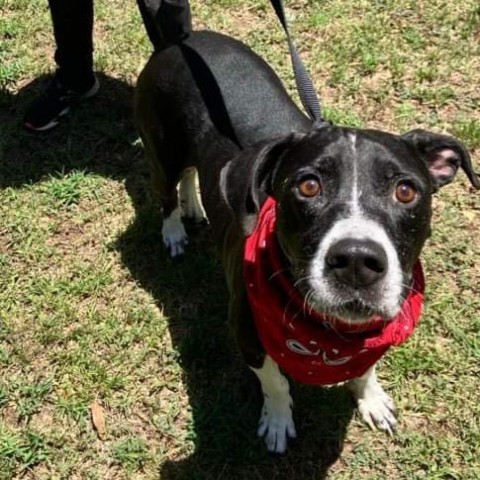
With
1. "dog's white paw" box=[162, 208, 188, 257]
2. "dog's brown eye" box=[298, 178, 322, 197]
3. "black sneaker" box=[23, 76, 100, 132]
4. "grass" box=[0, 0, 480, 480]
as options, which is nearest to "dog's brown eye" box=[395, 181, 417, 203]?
"dog's brown eye" box=[298, 178, 322, 197]

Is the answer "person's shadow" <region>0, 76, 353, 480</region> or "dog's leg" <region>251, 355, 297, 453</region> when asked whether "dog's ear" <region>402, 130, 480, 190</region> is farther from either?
"person's shadow" <region>0, 76, 353, 480</region>

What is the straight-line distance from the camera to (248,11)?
270 inches

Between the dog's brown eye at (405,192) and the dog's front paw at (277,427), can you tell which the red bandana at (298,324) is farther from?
the dog's front paw at (277,427)

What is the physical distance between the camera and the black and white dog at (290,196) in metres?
3.14

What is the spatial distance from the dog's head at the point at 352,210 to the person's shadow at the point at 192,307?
150cm

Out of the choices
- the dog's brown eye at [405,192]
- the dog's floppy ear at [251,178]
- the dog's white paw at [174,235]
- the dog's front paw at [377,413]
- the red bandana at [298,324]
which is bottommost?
the dog's front paw at [377,413]

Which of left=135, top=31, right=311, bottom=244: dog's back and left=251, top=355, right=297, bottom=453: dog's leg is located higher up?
left=135, top=31, right=311, bottom=244: dog's back

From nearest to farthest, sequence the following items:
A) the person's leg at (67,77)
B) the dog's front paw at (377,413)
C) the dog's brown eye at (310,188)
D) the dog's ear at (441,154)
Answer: the dog's brown eye at (310,188) → the dog's ear at (441,154) → the dog's front paw at (377,413) → the person's leg at (67,77)

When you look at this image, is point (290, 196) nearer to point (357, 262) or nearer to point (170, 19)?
point (357, 262)

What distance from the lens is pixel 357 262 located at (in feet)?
9.82

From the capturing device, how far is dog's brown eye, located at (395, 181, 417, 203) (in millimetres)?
3225

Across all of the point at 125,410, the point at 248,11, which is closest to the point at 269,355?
the point at 125,410

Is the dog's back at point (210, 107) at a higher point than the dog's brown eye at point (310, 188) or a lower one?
lower

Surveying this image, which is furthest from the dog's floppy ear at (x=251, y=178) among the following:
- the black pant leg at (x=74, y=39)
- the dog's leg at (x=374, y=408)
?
the black pant leg at (x=74, y=39)
